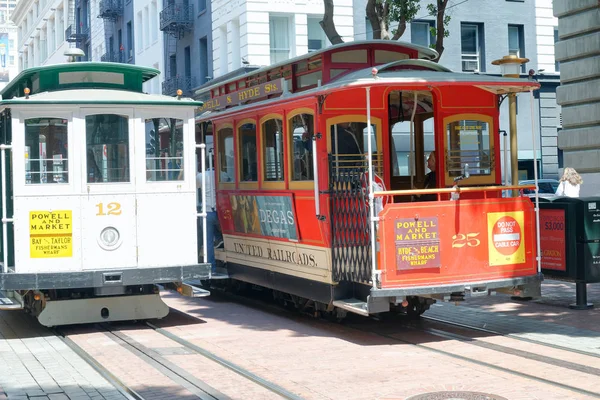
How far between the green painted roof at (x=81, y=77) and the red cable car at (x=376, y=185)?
1.73 m

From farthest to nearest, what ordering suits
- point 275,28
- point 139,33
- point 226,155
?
point 139,33 → point 275,28 → point 226,155

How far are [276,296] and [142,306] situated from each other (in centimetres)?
233

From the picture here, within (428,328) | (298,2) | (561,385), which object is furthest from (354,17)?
(561,385)

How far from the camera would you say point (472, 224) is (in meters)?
11.2

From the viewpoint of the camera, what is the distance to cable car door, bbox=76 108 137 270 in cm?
1194

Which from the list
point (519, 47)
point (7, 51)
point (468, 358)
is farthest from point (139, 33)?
point (7, 51)

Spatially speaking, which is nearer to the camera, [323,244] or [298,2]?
[323,244]

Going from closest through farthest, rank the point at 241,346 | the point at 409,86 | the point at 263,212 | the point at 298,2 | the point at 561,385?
the point at 561,385
the point at 241,346
the point at 409,86
the point at 263,212
the point at 298,2

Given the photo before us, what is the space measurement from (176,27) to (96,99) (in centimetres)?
2801

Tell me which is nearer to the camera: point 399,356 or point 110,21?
point 399,356

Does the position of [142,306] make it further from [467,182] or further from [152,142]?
[467,182]

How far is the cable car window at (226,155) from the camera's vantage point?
579 inches

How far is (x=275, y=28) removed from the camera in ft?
111

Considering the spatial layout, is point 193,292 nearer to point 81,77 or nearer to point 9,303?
point 9,303
